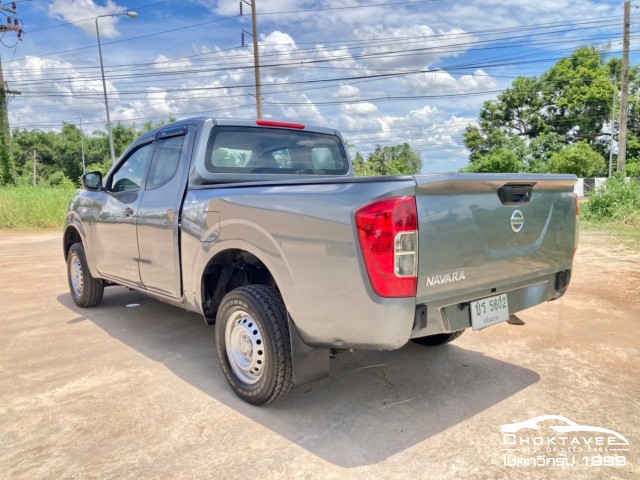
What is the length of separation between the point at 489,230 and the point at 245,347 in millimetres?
1673

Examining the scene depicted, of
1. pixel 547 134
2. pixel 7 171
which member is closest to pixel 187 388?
pixel 7 171

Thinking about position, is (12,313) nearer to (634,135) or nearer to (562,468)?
(562,468)

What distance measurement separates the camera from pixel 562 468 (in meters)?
2.35

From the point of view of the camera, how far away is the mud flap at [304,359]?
2.71m

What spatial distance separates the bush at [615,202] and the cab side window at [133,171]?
41.1ft

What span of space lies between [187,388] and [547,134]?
42815mm

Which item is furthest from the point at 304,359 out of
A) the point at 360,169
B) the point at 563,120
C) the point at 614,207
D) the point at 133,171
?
the point at 563,120

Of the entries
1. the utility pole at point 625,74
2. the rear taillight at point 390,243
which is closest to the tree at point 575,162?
the utility pole at point 625,74

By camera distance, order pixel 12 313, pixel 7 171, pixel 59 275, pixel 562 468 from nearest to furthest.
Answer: pixel 562 468, pixel 12 313, pixel 59 275, pixel 7 171

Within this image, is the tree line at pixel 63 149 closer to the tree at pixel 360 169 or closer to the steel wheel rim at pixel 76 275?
the tree at pixel 360 169

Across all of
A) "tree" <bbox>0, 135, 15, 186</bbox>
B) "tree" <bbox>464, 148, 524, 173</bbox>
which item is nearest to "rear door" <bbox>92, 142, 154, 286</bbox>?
"tree" <bbox>0, 135, 15, 186</bbox>

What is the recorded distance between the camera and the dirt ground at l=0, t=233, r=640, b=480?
2396 millimetres

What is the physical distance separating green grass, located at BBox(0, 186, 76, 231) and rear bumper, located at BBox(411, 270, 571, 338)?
17429 millimetres

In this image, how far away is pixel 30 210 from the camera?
16797mm
